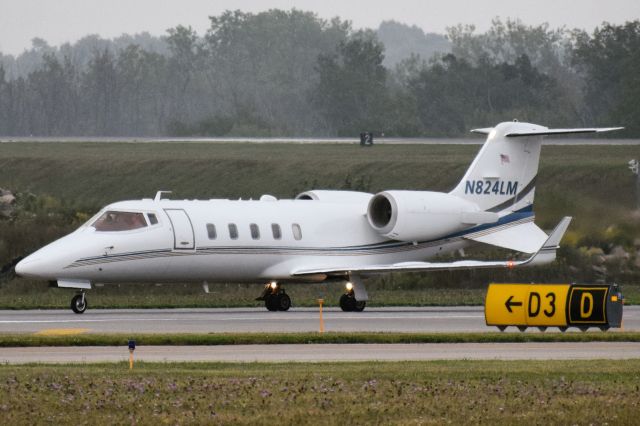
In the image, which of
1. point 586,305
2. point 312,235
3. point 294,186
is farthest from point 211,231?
point 294,186

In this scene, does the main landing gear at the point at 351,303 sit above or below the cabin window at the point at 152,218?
below

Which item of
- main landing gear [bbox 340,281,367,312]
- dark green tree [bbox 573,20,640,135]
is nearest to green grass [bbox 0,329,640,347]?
main landing gear [bbox 340,281,367,312]

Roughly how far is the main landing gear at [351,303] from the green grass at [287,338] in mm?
9055

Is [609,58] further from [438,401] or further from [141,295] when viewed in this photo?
[438,401]

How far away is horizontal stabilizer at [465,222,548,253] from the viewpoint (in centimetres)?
3925

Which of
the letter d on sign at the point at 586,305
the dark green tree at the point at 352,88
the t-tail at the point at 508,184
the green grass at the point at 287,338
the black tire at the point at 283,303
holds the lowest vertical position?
the green grass at the point at 287,338

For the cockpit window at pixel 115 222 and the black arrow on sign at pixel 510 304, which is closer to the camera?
the black arrow on sign at pixel 510 304

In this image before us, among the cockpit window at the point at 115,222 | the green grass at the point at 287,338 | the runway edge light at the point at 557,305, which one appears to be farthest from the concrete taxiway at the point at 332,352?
the cockpit window at the point at 115,222

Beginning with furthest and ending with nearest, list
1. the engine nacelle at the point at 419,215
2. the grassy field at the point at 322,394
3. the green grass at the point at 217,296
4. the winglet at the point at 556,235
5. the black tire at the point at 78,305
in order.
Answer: the green grass at the point at 217,296, the engine nacelle at the point at 419,215, the black tire at the point at 78,305, the winglet at the point at 556,235, the grassy field at the point at 322,394

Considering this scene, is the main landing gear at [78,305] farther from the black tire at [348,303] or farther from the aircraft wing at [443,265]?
the black tire at [348,303]

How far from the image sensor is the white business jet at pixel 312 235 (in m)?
34.4

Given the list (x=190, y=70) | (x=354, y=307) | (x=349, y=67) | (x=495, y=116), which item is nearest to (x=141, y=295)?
(x=354, y=307)

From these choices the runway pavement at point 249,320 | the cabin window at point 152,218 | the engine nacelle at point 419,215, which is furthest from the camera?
the engine nacelle at point 419,215

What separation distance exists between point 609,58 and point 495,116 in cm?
1070
